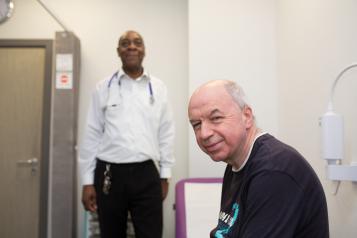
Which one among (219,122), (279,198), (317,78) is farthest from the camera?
(317,78)

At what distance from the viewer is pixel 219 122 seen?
0.81m

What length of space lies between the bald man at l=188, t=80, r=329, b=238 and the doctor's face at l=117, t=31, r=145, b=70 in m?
1.04

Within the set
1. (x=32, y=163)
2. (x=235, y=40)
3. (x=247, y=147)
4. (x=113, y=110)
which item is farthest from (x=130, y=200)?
(x=235, y=40)

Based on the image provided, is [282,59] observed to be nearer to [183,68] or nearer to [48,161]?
[183,68]

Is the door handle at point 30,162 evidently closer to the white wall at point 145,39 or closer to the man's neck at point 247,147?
the white wall at point 145,39

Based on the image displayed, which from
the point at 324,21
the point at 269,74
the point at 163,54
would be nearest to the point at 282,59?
the point at 269,74

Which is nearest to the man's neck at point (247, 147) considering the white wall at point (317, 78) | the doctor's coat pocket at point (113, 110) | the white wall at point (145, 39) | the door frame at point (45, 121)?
the white wall at point (317, 78)

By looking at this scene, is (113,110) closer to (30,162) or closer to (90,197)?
(90,197)

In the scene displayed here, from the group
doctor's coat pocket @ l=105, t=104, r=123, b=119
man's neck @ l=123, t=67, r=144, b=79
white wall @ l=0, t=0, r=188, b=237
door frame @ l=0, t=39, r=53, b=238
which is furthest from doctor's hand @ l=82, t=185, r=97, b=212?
white wall @ l=0, t=0, r=188, b=237

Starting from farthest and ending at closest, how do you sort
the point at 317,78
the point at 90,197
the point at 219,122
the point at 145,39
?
the point at 145,39 < the point at 90,197 < the point at 317,78 < the point at 219,122

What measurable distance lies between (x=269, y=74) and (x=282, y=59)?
16cm

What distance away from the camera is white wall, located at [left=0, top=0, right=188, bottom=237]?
2.64 metres

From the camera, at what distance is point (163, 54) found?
2.65 metres

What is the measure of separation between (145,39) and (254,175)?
2125mm
